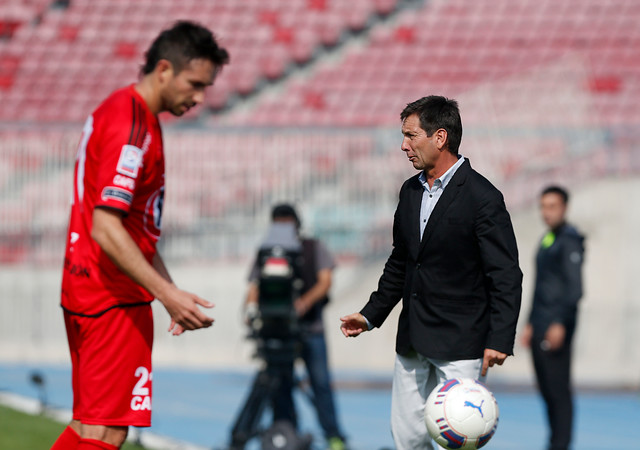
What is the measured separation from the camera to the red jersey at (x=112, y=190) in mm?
4363

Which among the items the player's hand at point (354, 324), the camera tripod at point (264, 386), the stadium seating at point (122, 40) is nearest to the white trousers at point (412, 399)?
the player's hand at point (354, 324)

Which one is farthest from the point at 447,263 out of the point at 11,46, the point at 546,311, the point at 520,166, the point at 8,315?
the point at 11,46

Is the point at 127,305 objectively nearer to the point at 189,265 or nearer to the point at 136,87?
the point at 136,87

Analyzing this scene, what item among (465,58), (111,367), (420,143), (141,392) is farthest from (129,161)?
(465,58)

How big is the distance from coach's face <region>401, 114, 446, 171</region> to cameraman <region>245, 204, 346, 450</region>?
148 inches

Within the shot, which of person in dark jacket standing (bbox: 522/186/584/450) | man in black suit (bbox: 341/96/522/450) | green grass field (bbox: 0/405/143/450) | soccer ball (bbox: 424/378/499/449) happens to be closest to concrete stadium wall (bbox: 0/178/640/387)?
green grass field (bbox: 0/405/143/450)

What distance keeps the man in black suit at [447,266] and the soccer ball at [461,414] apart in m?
0.12

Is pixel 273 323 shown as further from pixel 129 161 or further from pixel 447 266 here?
pixel 129 161

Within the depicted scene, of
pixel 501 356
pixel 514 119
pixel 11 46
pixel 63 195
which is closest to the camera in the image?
pixel 501 356

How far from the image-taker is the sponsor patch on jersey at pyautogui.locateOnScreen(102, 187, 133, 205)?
14.2 ft

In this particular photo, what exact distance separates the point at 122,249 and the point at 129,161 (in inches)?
13.5

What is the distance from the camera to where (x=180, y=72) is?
453 centimetres

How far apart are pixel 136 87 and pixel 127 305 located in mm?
865

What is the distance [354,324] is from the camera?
17.7ft
